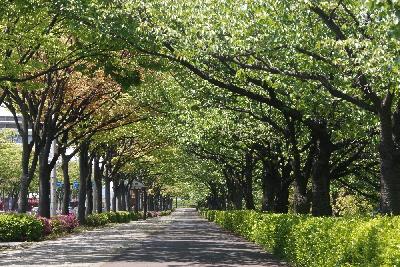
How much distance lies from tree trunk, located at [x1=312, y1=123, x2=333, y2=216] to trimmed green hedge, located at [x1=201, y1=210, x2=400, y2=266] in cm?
147

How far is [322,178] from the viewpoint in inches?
724

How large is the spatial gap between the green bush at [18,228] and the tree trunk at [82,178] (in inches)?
505

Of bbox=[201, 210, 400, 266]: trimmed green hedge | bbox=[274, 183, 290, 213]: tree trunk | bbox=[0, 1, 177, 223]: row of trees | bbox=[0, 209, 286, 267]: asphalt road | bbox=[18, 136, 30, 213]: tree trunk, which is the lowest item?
bbox=[0, 209, 286, 267]: asphalt road

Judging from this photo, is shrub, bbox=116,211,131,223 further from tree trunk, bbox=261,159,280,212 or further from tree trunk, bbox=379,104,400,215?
tree trunk, bbox=379,104,400,215

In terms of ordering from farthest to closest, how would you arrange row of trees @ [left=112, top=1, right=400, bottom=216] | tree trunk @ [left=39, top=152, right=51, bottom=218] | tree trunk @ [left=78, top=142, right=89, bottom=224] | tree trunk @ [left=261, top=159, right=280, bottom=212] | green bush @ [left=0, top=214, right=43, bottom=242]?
tree trunk @ [left=78, top=142, right=89, bottom=224] → tree trunk @ [left=261, top=159, right=280, bottom=212] → tree trunk @ [left=39, top=152, right=51, bottom=218] → green bush @ [left=0, top=214, right=43, bottom=242] → row of trees @ [left=112, top=1, right=400, bottom=216]

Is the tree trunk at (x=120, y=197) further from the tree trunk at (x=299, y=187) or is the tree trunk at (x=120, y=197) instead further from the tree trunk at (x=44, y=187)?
the tree trunk at (x=299, y=187)

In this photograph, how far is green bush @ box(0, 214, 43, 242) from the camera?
21297 millimetres

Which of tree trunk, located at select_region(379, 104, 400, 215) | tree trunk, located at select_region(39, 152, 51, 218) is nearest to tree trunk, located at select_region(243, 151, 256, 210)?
tree trunk, located at select_region(39, 152, 51, 218)

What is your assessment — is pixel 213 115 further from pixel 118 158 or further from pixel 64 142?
pixel 118 158

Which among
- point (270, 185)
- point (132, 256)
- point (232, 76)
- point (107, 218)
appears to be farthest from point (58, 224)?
point (107, 218)

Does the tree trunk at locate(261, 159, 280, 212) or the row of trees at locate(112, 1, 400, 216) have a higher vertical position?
the row of trees at locate(112, 1, 400, 216)

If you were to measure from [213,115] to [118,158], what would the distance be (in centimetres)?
2339

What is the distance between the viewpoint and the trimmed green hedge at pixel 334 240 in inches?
308

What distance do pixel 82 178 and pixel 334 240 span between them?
1093 inches
